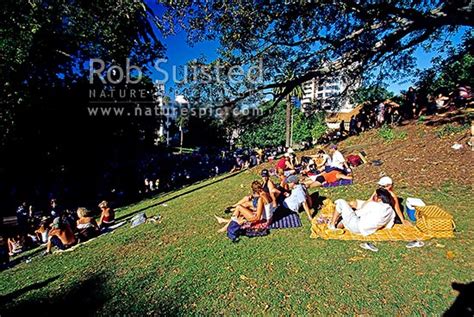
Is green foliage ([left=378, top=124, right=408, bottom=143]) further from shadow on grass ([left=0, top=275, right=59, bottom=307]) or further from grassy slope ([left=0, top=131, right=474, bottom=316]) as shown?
shadow on grass ([left=0, top=275, right=59, bottom=307])

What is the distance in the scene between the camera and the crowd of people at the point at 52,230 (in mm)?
7937

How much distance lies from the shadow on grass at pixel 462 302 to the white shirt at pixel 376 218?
1.86 metres

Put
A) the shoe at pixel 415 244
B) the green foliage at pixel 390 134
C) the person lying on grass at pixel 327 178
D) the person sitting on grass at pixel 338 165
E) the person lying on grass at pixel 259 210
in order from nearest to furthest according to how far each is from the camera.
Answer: the shoe at pixel 415 244 → the person lying on grass at pixel 259 210 → the person lying on grass at pixel 327 178 → the person sitting on grass at pixel 338 165 → the green foliage at pixel 390 134

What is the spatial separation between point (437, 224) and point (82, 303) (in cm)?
654

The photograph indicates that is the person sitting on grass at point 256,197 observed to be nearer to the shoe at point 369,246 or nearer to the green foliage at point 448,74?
the shoe at point 369,246

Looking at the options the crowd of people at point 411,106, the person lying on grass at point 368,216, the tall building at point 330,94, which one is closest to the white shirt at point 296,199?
the person lying on grass at point 368,216

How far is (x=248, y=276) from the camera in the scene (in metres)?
4.94

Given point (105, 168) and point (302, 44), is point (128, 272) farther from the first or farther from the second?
point (105, 168)

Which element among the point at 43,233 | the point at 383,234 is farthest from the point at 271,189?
the point at 43,233

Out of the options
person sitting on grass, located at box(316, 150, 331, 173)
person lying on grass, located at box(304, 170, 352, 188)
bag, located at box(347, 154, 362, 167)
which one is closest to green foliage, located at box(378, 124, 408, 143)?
bag, located at box(347, 154, 362, 167)

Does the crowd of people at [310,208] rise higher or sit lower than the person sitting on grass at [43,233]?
higher

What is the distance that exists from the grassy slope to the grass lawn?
0.02m

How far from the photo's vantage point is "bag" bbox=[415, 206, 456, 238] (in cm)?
562

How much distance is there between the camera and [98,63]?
55.4ft
